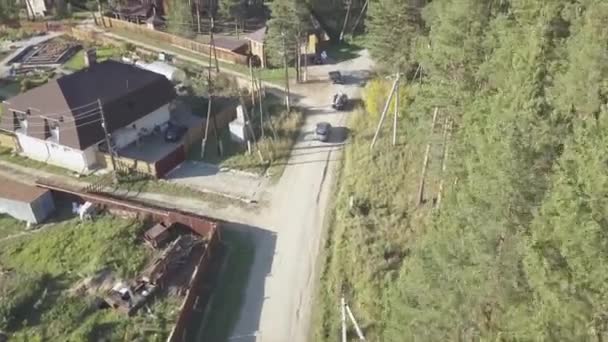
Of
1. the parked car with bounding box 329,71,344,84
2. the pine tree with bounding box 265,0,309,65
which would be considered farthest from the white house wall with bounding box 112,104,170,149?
the parked car with bounding box 329,71,344,84

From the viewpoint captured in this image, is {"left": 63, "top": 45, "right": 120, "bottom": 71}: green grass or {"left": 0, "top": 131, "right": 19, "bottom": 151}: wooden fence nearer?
{"left": 0, "top": 131, "right": 19, "bottom": 151}: wooden fence

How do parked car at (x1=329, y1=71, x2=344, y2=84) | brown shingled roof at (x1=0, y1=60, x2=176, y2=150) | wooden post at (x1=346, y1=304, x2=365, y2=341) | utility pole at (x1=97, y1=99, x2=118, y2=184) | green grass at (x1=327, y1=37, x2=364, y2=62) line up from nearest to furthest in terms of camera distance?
wooden post at (x1=346, y1=304, x2=365, y2=341), utility pole at (x1=97, y1=99, x2=118, y2=184), brown shingled roof at (x1=0, y1=60, x2=176, y2=150), parked car at (x1=329, y1=71, x2=344, y2=84), green grass at (x1=327, y1=37, x2=364, y2=62)

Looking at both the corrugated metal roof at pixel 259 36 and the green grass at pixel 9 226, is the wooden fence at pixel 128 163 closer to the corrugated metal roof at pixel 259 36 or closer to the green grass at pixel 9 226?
the green grass at pixel 9 226

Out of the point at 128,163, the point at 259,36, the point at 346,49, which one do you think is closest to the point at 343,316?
the point at 128,163

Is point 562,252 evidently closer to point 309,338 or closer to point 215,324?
point 309,338

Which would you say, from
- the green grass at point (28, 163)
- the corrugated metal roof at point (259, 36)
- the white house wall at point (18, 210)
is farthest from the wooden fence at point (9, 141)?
the corrugated metal roof at point (259, 36)

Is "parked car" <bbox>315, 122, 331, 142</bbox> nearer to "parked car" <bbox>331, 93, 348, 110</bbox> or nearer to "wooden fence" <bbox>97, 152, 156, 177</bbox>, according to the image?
"parked car" <bbox>331, 93, 348, 110</bbox>

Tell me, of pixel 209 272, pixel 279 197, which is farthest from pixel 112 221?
pixel 279 197
